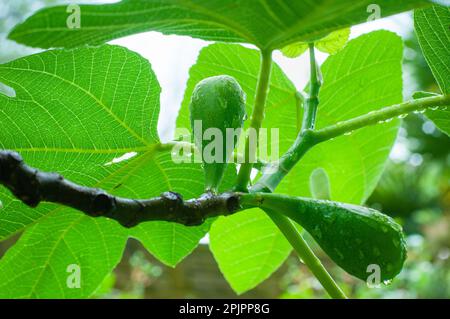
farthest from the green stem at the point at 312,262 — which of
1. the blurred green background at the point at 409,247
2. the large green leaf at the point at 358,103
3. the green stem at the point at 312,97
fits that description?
the blurred green background at the point at 409,247

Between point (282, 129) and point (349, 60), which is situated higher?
point (349, 60)

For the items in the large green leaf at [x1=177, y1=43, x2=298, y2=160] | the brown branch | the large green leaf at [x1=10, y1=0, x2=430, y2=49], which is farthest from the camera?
the large green leaf at [x1=177, y1=43, x2=298, y2=160]

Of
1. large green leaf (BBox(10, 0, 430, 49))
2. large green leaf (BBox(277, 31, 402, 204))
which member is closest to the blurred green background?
large green leaf (BBox(277, 31, 402, 204))

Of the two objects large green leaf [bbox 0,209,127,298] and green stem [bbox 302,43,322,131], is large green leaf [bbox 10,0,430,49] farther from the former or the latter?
large green leaf [bbox 0,209,127,298]

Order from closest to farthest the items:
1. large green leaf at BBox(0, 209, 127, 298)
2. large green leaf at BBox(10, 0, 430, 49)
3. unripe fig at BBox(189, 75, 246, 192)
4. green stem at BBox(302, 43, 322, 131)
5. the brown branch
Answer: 1. the brown branch
2. large green leaf at BBox(10, 0, 430, 49)
3. unripe fig at BBox(189, 75, 246, 192)
4. green stem at BBox(302, 43, 322, 131)
5. large green leaf at BBox(0, 209, 127, 298)

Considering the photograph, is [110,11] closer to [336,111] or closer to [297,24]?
[297,24]

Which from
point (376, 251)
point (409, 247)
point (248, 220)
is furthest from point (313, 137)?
point (409, 247)
